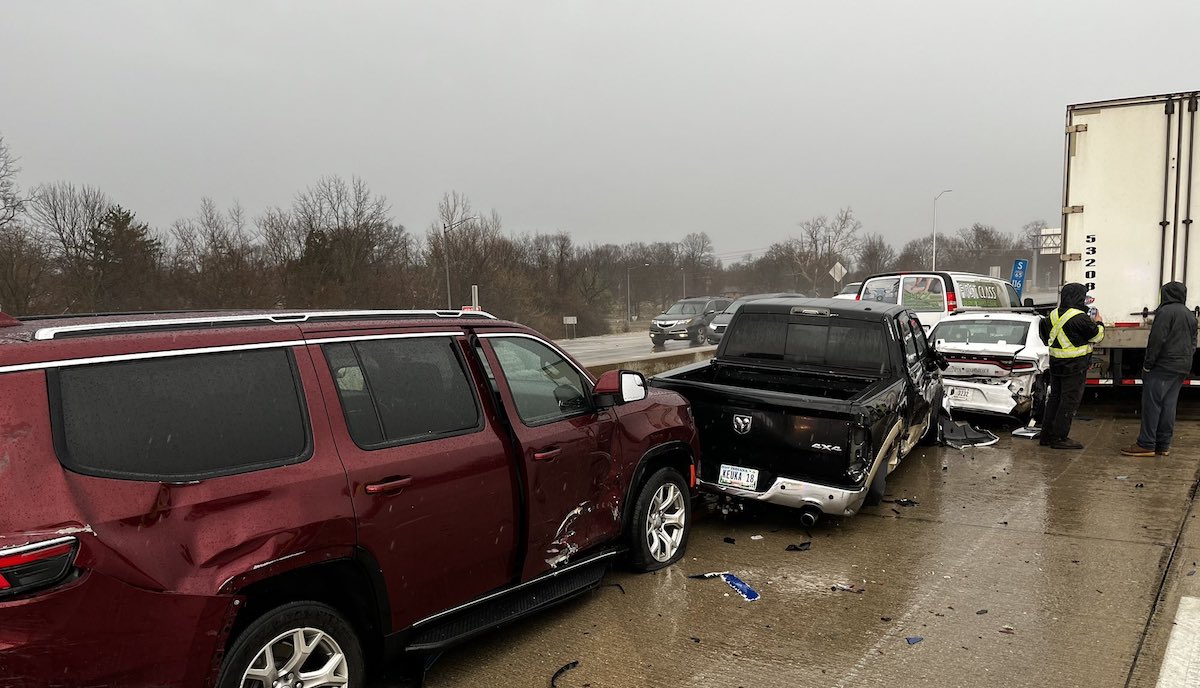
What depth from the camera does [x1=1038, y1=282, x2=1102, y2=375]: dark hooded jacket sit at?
26.8 ft

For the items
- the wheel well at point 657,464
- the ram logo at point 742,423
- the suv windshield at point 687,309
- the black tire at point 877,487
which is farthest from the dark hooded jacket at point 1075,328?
the suv windshield at point 687,309

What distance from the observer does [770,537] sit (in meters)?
5.70

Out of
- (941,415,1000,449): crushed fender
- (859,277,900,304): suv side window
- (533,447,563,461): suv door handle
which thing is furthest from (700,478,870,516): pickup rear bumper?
(859,277,900,304): suv side window

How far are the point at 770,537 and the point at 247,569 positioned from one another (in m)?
4.07

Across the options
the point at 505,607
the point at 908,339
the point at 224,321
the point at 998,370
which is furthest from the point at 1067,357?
the point at 224,321

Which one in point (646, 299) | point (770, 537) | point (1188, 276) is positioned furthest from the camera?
point (646, 299)

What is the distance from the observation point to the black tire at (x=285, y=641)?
8.45 feet

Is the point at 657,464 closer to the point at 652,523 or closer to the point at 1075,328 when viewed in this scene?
the point at 652,523

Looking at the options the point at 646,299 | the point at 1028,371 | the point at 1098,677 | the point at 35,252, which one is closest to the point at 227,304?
the point at 35,252

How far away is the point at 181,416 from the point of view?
2596 millimetres

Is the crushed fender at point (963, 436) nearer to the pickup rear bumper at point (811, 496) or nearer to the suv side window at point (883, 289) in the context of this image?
the pickup rear bumper at point (811, 496)

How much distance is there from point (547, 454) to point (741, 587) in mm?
1696

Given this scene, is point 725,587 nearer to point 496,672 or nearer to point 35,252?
point 496,672

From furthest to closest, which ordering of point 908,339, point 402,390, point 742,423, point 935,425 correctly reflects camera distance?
1. point 935,425
2. point 908,339
3. point 742,423
4. point 402,390
